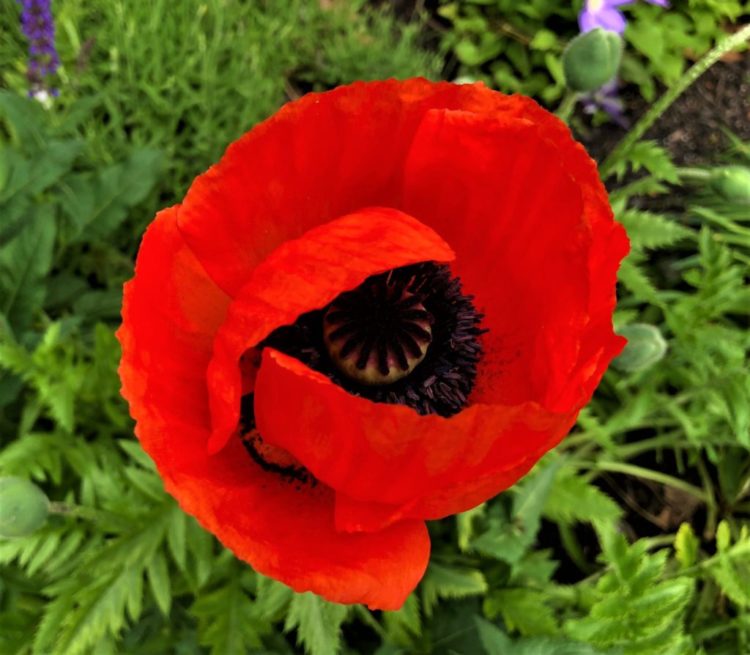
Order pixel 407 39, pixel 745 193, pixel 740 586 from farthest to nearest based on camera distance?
pixel 407 39, pixel 745 193, pixel 740 586

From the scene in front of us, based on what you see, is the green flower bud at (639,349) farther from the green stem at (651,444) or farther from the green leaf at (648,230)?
the green stem at (651,444)

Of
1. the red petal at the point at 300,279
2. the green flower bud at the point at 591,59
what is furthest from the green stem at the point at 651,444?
the red petal at the point at 300,279

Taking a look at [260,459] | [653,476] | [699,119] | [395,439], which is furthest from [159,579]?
[699,119]

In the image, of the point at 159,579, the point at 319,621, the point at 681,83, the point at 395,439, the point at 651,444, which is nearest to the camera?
the point at 395,439

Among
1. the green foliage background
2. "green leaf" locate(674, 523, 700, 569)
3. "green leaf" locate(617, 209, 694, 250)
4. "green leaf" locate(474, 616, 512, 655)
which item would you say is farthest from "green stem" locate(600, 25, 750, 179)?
"green leaf" locate(474, 616, 512, 655)

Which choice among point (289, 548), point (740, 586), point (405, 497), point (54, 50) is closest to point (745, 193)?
point (740, 586)

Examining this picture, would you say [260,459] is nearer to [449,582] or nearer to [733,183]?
[449,582]

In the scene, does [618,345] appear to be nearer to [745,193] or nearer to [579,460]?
[745,193]
